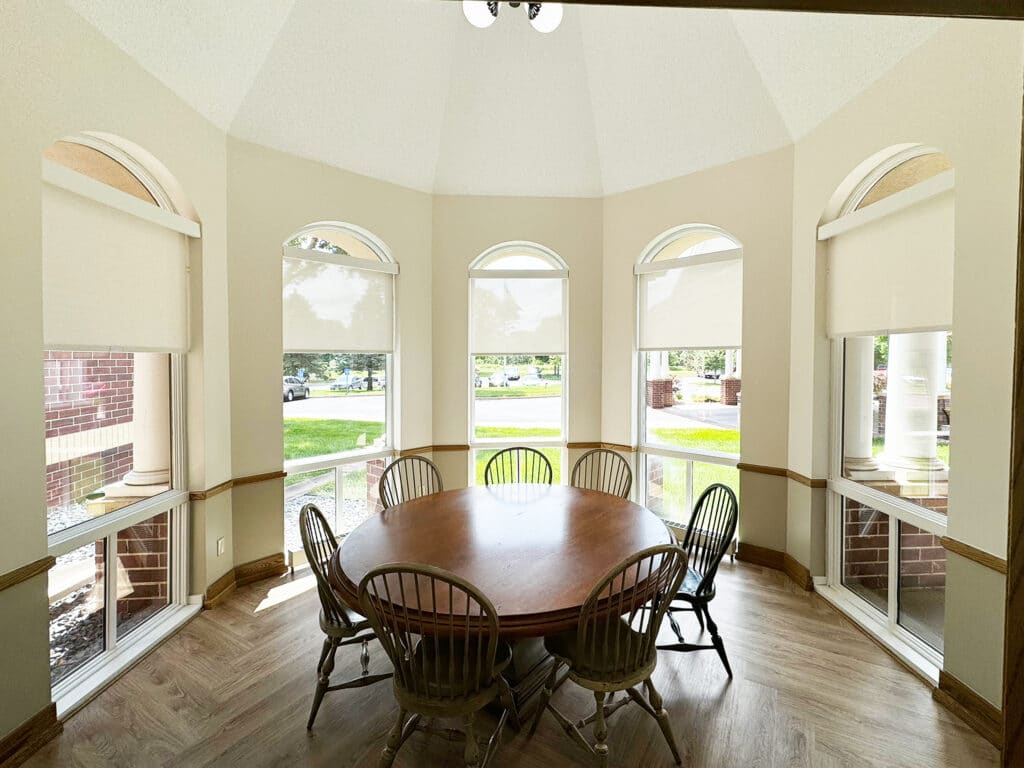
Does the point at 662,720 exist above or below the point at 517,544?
below

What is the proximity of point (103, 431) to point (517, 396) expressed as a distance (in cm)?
300

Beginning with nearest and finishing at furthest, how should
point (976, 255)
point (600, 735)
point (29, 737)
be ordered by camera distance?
point (600, 735) < point (29, 737) < point (976, 255)

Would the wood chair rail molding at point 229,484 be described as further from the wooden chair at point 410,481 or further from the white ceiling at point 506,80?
the white ceiling at point 506,80

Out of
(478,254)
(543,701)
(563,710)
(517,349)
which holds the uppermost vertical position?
(478,254)

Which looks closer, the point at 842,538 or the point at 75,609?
→ the point at 75,609

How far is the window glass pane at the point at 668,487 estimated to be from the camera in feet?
13.8

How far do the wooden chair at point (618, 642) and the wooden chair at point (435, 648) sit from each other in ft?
1.02

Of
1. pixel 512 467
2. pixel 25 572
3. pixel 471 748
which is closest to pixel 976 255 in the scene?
pixel 471 748

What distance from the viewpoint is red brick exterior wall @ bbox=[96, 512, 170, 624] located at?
2.74 metres

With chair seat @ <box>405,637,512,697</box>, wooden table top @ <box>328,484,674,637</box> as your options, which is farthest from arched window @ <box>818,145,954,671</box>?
chair seat @ <box>405,637,512,697</box>

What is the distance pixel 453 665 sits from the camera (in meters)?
1.70

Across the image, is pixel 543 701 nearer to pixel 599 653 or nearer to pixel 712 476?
pixel 599 653

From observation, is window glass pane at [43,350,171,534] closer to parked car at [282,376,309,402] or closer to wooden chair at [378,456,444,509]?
parked car at [282,376,309,402]

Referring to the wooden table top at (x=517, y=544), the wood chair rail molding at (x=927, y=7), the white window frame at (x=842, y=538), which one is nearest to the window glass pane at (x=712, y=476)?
the white window frame at (x=842, y=538)
